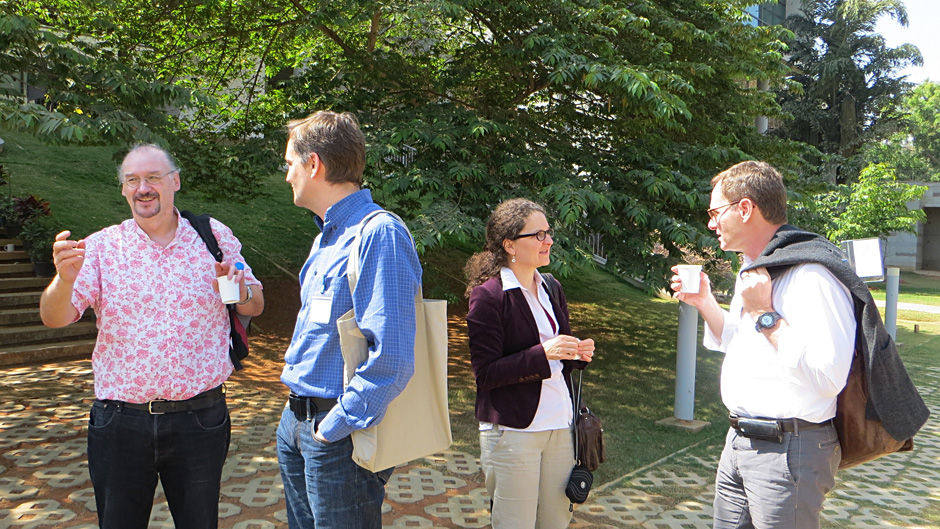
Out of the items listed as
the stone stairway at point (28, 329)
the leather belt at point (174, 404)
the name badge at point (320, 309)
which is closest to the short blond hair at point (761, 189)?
the name badge at point (320, 309)

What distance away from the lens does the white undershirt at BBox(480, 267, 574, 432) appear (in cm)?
306

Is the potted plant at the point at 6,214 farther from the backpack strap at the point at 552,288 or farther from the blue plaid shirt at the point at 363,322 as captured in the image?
the blue plaid shirt at the point at 363,322

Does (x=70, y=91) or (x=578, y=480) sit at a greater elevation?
(x=70, y=91)

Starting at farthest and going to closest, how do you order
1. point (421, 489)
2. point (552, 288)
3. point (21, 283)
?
point (21, 283) < point (421, 489) < point (552, 288)

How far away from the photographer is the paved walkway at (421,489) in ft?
15.3

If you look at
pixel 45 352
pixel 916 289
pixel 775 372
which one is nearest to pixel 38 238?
pixel 45 352

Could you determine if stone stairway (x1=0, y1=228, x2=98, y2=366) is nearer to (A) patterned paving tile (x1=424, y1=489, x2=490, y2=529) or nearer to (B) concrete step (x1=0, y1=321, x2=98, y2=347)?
(B) concrete step (x1=0, y1=321, x2=98, y2=347)

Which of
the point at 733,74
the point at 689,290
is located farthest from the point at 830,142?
the point at 689,290

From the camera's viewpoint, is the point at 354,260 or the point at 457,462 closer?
the point at 354,260

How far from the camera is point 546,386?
10.3ft

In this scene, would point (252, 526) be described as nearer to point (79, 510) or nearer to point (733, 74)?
point (79, 510)

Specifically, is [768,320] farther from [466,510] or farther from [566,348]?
[466,510]

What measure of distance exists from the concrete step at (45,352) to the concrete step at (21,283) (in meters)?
1.60

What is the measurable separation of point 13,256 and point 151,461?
10.8 metres
